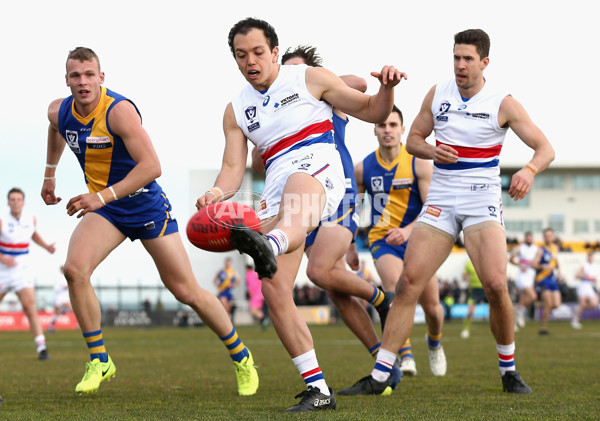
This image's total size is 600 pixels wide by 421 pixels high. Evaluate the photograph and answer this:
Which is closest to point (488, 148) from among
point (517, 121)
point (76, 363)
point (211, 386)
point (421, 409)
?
point (517, 121)

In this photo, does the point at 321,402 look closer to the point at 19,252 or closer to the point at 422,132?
the point at 422,132

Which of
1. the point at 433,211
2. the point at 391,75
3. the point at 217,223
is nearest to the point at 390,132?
the point at 433,211

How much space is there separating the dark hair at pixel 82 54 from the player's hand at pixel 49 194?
1324mm

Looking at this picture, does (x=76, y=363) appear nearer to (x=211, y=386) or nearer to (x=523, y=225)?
(x=211, y=386)

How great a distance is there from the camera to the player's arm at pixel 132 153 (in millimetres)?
6020

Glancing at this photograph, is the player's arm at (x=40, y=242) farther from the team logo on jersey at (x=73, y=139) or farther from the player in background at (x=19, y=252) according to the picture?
the team logo on jersey at (x=73, y=139)

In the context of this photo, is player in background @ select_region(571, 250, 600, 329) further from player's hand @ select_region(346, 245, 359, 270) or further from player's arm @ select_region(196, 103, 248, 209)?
player's arm @ select_region(196, 103, 248, 209)

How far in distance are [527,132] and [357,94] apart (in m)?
1.63

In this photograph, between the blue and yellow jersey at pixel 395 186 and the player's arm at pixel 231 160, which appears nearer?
the player's arm at pixel 231 160

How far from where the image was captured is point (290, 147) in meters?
5.43

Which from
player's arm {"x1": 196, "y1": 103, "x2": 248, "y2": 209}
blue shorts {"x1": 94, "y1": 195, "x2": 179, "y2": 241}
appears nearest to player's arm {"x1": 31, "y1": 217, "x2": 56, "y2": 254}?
blue shorts {"x1": 94, "y1": 195, "x2": 179, "y2": 241}

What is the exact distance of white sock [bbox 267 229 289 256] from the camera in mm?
4561

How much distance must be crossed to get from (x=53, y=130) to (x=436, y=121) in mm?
3326

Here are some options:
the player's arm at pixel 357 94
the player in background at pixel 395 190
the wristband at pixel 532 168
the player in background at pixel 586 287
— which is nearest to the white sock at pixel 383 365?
the wristband at pixel 532 168
